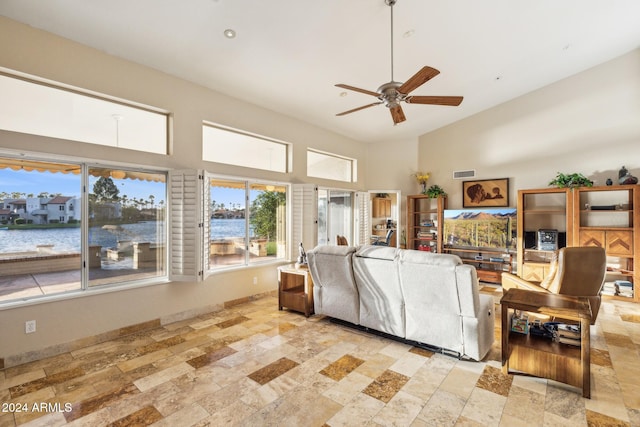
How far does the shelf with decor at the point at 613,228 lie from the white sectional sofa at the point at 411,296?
11.9 feet

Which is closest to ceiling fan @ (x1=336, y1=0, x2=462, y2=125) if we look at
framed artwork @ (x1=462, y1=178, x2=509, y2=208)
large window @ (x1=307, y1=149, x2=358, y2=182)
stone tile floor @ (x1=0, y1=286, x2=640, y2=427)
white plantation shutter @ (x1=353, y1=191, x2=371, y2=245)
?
stone tile floor @ (x1=0, y1=286, x2=640, y2=427)

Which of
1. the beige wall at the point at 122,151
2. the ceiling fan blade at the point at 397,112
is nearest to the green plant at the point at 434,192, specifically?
the beige wall at the point at 122,151

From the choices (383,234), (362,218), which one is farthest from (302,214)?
(383,234)

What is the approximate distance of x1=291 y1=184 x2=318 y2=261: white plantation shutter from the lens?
18.8ft

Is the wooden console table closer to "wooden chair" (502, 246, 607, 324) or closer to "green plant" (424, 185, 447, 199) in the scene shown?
"wooden chair" (502, 246, 607, 324)

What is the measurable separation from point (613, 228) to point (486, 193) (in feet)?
6.97

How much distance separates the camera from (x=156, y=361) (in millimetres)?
3068

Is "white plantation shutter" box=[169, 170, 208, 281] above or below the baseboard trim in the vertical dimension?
above

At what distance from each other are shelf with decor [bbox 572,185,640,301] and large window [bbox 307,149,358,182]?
4.48m

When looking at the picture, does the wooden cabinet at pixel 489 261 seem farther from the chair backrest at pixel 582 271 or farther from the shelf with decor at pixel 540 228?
the chair backrest at pixel 582 271

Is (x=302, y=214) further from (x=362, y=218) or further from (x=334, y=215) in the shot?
(x=362, y=218)

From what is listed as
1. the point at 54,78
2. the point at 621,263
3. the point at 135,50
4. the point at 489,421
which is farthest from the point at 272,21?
the point at 621,263

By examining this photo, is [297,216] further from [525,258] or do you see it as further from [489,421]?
[525,258]

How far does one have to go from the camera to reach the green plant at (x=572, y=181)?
532 cm
